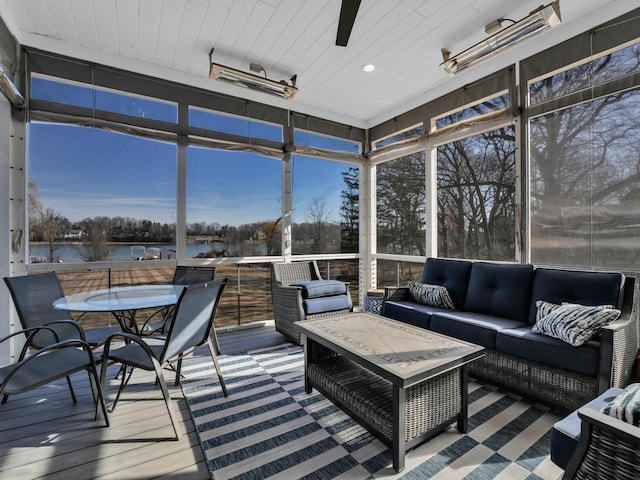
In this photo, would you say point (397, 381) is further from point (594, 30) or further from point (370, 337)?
point (594, 30)

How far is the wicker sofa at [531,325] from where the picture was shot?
2018mm

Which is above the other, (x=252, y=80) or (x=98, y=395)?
(x=252, y=80)

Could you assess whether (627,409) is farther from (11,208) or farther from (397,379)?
(11,208)

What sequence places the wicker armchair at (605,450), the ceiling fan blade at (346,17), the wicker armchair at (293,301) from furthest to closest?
the wicker armchair at (293,301) < the ceiling fan blade at (346,17) < the wicker armchair at (605,450)

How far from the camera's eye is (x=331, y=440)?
1910 millimetres

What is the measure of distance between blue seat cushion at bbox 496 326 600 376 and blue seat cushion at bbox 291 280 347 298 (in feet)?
6.24

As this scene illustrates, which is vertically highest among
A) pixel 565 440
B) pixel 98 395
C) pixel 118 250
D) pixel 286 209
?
Result: pixel 286 209

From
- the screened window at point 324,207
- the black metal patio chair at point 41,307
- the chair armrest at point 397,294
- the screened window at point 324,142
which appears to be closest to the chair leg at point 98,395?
the black metal patio chair at point 41,307

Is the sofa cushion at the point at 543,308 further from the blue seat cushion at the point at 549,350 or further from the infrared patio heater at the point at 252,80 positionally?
the infrared patio heater at the point at 252,80

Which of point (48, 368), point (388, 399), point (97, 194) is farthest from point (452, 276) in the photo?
point (97, 194)

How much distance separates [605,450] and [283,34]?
3640mm

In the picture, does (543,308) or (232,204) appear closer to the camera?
(543,308)

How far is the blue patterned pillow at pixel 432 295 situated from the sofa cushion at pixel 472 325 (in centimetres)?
26

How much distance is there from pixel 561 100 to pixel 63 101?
513 centimetres
